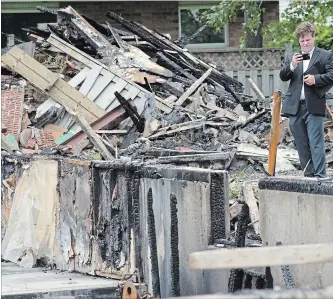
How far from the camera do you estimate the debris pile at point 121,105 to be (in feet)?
47.8

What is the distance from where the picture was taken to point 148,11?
2489 cm

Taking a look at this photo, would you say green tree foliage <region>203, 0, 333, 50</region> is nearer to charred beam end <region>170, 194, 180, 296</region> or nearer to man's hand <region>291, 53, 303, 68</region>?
man's hand <region>291, 53, 303, 68</region>

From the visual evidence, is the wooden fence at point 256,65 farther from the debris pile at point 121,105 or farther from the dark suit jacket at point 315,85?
the dark suit jacket at point 315,85

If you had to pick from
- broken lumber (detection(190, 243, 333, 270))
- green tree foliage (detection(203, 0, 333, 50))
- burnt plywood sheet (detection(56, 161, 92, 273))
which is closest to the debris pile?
green tree foliage (detection(203, 0, 333, 50))

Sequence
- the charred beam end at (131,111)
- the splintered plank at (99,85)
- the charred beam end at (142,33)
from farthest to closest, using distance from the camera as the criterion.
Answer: the charred beam end at (142,33), the splintered plank at (99,85), the charred beam end at (131,111)

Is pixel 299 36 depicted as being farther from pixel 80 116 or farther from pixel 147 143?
pixel 80 116

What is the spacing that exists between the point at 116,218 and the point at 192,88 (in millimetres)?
8470

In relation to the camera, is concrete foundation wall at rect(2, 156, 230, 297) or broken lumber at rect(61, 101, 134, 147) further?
broken lumber at rect(61, 101, 134, 147)

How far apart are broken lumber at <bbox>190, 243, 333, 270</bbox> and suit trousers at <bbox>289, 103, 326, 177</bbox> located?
10.8 feet

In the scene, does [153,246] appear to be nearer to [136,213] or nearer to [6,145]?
[136,213]

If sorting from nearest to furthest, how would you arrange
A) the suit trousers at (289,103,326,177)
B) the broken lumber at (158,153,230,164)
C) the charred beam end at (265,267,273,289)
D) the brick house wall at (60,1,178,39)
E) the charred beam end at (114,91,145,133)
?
1. the charred beam end at (265,267,273,289)
2. the suit trousers at (289,103,326,177)
3. the broken lumber at (158,153,230,164)
4. the charred beam end at (114,91,145,133)
5. the brick house wall at (60,1,178,39)

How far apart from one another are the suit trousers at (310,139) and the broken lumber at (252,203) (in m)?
0.82

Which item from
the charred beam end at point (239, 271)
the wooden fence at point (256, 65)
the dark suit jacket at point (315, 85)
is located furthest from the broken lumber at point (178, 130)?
the charred beam end at point (239, 271)

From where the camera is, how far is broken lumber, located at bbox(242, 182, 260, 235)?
356 inches
